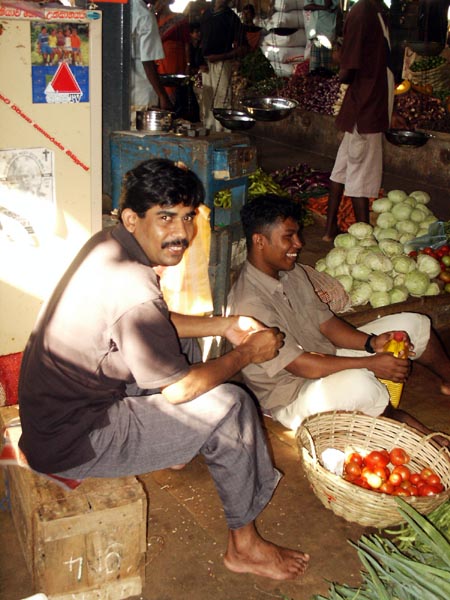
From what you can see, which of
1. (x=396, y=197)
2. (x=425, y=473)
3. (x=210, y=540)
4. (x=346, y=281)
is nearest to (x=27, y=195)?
(x=210, y=540)

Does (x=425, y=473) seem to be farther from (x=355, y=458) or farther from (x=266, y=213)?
(x=266, y=213)

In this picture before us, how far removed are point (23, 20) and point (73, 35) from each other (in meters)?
0.23

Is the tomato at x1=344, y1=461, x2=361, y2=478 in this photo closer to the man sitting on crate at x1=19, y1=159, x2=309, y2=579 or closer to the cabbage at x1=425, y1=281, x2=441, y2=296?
the man sitting on crate at x1=19, y1=159, x2=309, y2=579

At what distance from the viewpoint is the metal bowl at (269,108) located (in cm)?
597

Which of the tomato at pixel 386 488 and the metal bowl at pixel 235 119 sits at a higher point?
the metal bowl at pixel 235 119

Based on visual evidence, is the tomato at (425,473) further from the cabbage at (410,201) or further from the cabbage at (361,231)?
the cabbage at (410,201)

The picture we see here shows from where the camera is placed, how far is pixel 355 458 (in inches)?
121

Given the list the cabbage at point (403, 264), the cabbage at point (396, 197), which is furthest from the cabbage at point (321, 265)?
the cabbage at point (396, 197)

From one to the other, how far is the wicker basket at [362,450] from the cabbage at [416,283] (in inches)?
81.0

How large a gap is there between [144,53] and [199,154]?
2.59m

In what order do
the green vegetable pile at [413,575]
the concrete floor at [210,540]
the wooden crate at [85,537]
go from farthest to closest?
the concrete floor at [210,540] → the wooden crate at [85,537] → the green vegetable pile at [413,575]

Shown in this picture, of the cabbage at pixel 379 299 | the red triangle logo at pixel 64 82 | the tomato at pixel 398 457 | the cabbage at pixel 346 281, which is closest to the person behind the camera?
the red triangle logo at pixel 64 82

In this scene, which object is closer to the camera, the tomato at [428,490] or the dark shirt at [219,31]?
the tomato at [428,490]

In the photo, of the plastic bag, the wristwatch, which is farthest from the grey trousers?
the plastic bag
